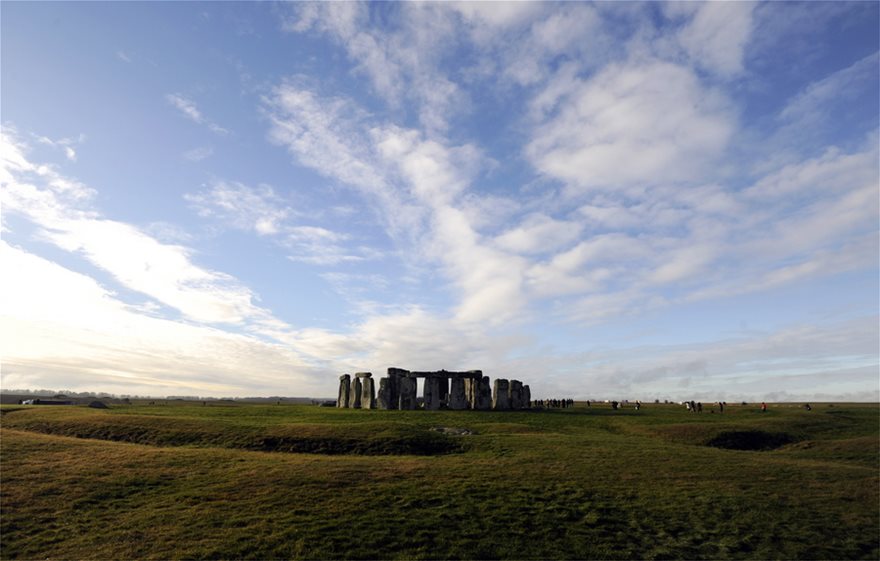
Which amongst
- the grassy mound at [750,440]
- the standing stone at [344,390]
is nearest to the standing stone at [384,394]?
the standing stone at [344,390]

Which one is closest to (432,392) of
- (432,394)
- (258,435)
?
(432,394)

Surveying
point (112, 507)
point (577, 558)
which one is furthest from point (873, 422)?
point (112, 507)

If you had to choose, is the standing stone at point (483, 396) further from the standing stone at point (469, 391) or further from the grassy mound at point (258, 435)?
the grassy mound at point (258, 435)

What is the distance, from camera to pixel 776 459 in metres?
29.3

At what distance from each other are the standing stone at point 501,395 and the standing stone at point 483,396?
2.97 ft

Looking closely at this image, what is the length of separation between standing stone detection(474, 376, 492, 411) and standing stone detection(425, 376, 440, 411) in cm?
405

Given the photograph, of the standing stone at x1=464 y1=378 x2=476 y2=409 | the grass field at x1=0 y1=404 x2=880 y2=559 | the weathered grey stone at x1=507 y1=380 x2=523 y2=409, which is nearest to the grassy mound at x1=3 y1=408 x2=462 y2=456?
the grass field at x1=0 y1=404 x2=880 y2=559

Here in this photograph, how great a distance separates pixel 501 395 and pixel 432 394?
756 cm

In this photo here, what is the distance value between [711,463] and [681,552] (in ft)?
40.1

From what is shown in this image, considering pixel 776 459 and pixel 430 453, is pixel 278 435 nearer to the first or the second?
pixel 430 453

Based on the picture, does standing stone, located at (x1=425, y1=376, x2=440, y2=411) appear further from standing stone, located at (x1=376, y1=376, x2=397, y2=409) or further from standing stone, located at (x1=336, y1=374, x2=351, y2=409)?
standing stone, located at (x1=336, y1=374, x2=351, y2=409)

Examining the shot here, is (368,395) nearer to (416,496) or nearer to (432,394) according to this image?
(432,394)

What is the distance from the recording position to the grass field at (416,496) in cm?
1641

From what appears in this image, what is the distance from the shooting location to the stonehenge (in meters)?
51.4
